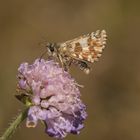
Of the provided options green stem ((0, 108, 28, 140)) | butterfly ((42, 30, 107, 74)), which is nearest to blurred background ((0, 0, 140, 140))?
butterfly ((42, 30, 107, 74))

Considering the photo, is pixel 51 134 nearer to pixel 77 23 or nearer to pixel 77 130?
pixel 77 130

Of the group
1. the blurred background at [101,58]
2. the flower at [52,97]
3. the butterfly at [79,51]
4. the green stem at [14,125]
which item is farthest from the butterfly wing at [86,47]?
the blurred background at [101,58]

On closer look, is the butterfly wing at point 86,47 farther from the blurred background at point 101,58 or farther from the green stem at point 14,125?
the blurred background at point 101,58

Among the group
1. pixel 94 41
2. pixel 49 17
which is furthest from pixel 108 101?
pixel 94 41


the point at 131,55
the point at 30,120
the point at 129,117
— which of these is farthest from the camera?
the point at 131,55

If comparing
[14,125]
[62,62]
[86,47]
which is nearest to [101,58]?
[86,47]

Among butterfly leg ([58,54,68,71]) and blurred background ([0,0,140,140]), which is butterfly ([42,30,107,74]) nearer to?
butterfly leg ([58,54,68,71])
